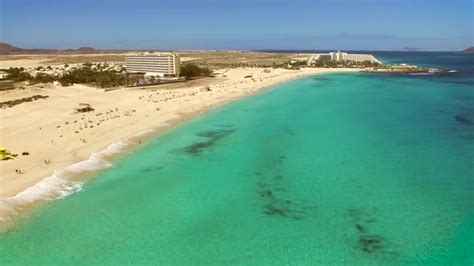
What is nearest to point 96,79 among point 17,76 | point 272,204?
point 17,76

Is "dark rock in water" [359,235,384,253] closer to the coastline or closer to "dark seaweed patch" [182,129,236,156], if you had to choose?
the coastline

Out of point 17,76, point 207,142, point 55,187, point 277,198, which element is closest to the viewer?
point 277,198

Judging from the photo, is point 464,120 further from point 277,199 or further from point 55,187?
point 55,187

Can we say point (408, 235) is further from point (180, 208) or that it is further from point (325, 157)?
point (325, 157)

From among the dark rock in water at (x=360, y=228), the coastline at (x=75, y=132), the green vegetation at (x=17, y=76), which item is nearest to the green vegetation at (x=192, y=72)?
the coastline at (x=75, y=132)

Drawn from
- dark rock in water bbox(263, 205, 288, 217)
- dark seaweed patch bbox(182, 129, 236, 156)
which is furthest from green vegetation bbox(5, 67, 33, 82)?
dark rock in water bbox(263, 205, 288, 217)

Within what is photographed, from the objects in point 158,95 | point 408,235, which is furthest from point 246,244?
point 158,95
